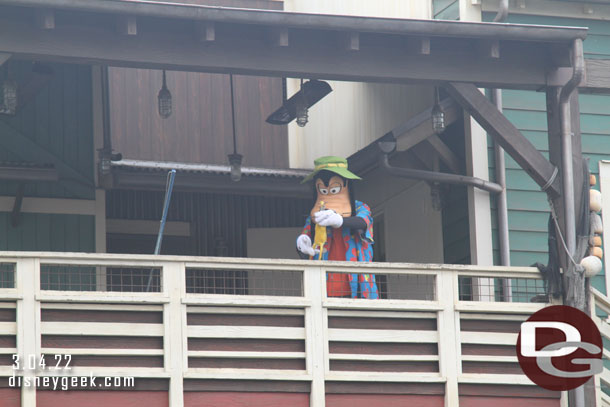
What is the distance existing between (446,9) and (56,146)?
15.0ft

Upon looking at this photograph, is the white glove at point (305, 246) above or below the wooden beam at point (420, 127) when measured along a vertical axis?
below

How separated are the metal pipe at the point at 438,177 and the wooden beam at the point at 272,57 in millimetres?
1296

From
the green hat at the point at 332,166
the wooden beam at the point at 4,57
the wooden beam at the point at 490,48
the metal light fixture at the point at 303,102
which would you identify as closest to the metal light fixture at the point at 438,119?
the green hat at the point at 332,166

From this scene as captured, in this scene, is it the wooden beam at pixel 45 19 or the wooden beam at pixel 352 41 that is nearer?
the wooden beam at pixel 45 19

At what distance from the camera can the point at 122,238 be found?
15.8 m

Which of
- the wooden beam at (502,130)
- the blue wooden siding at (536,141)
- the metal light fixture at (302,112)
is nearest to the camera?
the wooden beam at (502,130)

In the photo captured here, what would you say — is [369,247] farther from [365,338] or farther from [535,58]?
[535,58]

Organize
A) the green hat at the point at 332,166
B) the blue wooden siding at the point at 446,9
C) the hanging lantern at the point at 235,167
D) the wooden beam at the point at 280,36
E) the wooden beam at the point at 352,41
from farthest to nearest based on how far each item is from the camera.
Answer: the hanging lantern at the point at 235,167, the blue wooden siding at the point at 446,9, the green hat at the point at 332,166, the wooden beam at the point at 352,41, the wooden beam at the point at 280,36

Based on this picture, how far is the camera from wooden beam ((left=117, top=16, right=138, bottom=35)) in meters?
10.6

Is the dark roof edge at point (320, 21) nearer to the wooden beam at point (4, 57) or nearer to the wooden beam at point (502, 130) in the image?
the wooden beam at point (4, 57)

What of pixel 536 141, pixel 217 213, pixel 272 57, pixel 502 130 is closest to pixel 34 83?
pixel 217 213

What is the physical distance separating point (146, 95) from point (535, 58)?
6.04 metres

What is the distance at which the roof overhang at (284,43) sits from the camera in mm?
10562

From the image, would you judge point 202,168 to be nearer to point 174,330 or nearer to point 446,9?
point 446,9
